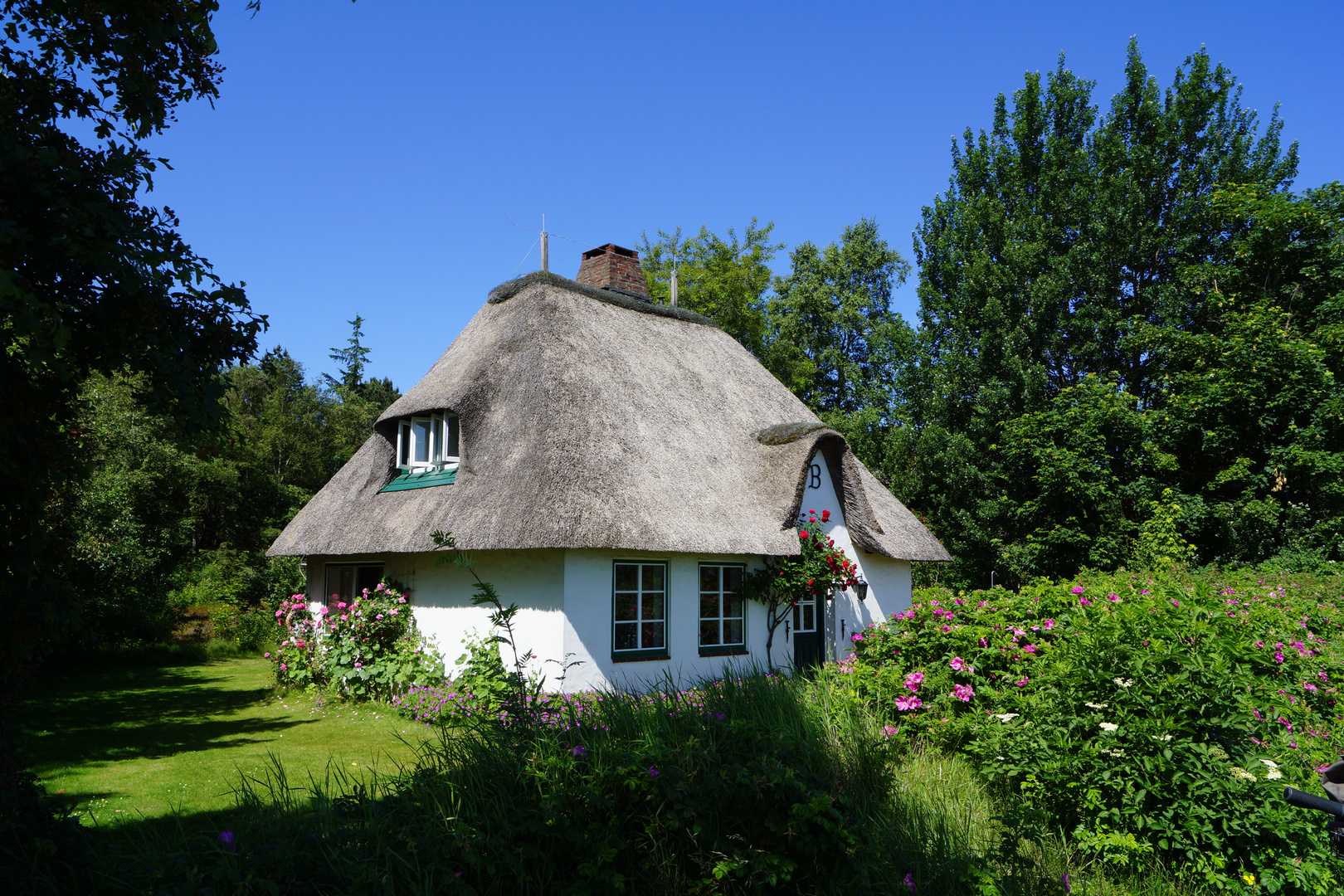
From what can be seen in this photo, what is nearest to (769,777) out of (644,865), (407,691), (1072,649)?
(644,865)

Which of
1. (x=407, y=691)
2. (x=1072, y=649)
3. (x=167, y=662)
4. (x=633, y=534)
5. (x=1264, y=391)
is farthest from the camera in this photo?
(x=167, y=662)

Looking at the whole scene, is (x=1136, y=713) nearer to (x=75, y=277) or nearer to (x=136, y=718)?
(x=75, y=277)

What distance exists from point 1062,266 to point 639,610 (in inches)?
622

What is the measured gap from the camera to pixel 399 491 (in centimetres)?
1225

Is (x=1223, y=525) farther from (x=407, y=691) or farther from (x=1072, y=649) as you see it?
(x=407, y=691)

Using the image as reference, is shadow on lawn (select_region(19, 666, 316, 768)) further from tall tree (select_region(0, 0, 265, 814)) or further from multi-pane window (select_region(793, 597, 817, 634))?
multi-pane window (select_region(793, 597, 817, 634))

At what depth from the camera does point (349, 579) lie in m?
13.8

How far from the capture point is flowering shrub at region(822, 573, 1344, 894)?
170 inches

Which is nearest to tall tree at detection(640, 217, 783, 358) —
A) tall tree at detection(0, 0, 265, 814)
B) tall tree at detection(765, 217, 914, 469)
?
tall tree at detection(765, 217, 914, 469)

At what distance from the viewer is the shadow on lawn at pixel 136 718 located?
29.7ft

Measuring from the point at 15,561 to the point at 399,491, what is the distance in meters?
8.07

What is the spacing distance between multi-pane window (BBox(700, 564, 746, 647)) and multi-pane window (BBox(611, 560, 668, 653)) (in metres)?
0.82

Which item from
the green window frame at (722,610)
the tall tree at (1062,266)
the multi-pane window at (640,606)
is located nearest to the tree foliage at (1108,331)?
the tall tree at (1062,266)

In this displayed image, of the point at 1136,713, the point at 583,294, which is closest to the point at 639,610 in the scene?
the point at 583,294
